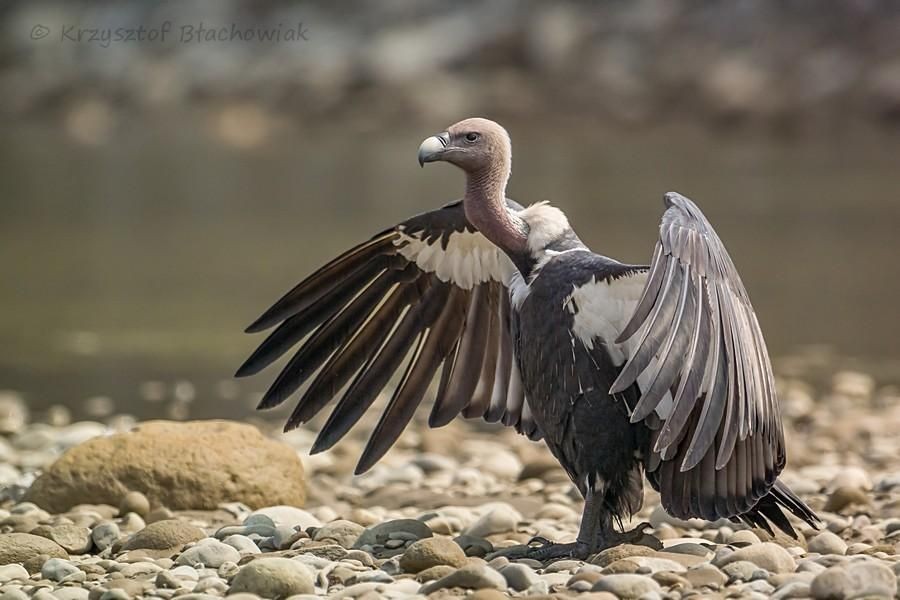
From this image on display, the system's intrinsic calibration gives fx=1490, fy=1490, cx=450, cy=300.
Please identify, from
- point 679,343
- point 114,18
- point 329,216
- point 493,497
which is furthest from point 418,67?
point 679,343

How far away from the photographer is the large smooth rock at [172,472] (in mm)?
6641

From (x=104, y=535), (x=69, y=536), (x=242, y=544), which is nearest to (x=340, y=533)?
(x=242, y=544)

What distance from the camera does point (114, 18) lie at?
44.1 m

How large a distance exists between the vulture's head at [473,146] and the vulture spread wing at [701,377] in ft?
2.86

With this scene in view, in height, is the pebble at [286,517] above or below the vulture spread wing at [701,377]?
below

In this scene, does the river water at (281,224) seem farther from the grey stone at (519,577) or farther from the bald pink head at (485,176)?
the grey stone at (519,577)

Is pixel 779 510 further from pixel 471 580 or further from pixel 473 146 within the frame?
pixel 473 146

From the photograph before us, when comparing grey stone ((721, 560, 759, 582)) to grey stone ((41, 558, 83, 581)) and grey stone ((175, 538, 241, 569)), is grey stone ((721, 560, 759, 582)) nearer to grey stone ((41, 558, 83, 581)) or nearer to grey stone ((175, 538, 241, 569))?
grey stone ((175, 538, 241, 569))

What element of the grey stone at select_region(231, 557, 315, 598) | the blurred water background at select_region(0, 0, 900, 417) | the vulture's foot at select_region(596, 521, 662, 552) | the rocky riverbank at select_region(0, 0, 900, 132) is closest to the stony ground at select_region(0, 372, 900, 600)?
the grey stone at select_region(231, 557, 315, 598)

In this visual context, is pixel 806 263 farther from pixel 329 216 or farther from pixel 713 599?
pixel 713 599

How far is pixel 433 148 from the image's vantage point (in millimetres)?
A: 5660

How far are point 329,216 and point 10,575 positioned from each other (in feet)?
59.6

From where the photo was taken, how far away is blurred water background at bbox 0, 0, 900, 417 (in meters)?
14.0

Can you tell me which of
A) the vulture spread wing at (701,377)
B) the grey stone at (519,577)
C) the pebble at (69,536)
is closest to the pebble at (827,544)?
the vulture spread wing at (701,377)
